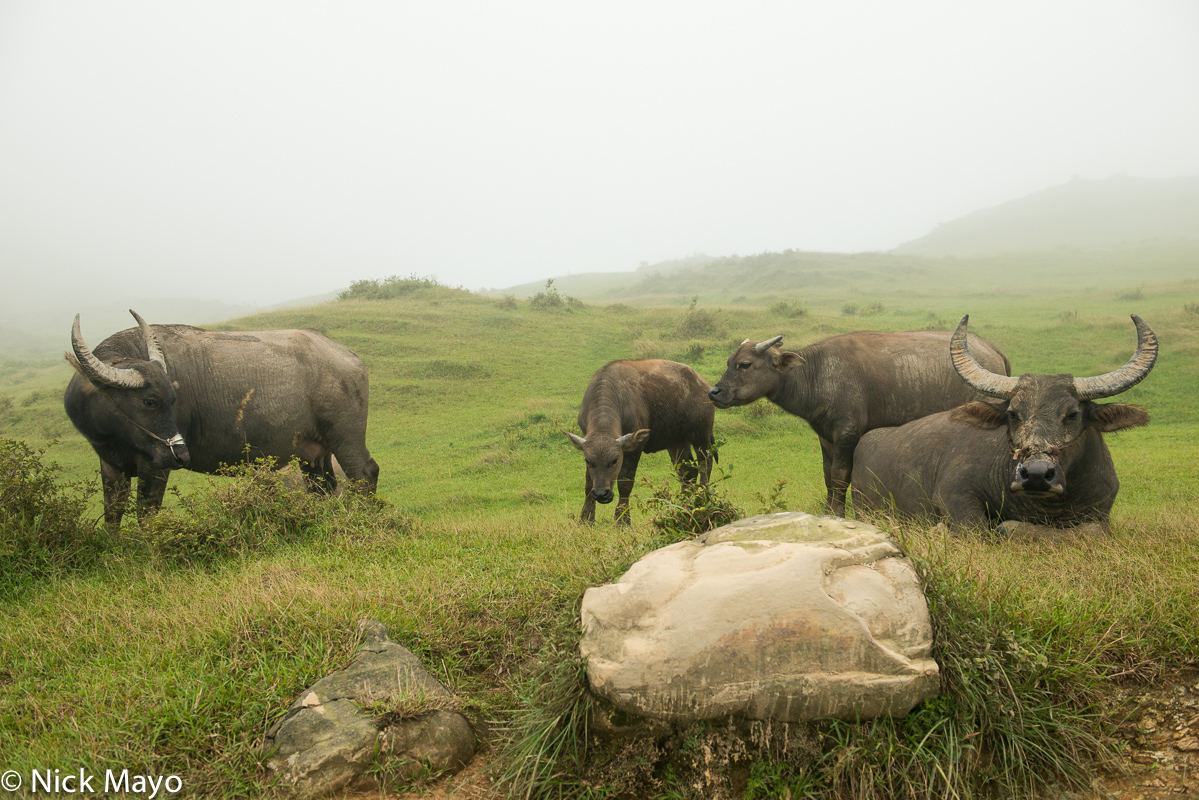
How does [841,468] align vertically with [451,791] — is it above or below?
below

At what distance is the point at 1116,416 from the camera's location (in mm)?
5684

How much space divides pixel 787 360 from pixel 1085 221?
121687mm

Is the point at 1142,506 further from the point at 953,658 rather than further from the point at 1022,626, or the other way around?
the point at 953,658

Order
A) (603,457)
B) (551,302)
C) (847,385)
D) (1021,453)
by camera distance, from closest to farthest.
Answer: (1021,453) < (603,457) < (847,385) < (551,302)

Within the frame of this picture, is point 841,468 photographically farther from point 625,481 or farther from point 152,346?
point 152,346

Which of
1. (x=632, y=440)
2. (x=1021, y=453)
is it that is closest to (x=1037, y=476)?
(x=1021, y=453)

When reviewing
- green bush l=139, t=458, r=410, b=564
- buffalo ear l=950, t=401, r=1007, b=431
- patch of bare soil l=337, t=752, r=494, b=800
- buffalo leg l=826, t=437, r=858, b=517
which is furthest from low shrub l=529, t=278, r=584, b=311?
patch of bare soil l=337, t=752, r=494, b=800

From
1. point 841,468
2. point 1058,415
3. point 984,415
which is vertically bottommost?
point 841,468

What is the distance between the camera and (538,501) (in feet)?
37.4

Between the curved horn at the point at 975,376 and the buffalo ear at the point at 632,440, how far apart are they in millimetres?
3732

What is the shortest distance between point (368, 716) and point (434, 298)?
29123mm

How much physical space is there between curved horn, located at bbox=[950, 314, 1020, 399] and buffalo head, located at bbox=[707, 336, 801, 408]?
110 inches

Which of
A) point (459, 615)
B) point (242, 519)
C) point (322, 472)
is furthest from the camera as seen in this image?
point (322, 472)

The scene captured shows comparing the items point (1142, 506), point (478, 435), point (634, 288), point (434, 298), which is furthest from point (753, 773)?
point (634, 288)
